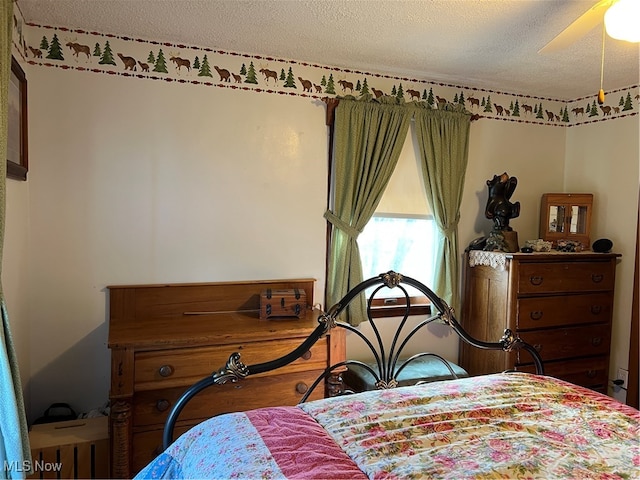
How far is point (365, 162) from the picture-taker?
9.59 ft

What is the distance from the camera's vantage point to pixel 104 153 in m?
2.50

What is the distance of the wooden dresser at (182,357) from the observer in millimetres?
2055

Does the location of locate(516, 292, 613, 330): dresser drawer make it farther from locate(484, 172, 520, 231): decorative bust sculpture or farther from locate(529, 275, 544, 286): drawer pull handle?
locate(484, 172, 520, 231): decorative bust sculpture

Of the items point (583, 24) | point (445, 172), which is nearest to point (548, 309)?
point (445, 172)

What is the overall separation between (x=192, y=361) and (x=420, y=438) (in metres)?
1.28

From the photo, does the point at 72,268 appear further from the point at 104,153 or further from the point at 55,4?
the point at 55,4

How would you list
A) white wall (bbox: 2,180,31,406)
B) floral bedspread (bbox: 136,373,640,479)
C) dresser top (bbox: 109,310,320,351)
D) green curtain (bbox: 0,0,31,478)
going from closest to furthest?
1. floral bedspread (bbox: 136,373,640,479)
2. green curtain (bbox: 0,0,31,478)
3. white wall (bbox: 2,180,31,406)
4. dresser top (bbox: 109,310,320,351)

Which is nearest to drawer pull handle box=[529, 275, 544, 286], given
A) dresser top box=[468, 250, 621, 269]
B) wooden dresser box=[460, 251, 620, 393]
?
wooden dresser box=[460, 251, 620, 393]

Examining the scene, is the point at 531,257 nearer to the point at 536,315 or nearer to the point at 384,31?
the point at 536,315

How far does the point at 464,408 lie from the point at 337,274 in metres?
1.52

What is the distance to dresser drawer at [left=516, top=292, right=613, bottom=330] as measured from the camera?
289 centimetres

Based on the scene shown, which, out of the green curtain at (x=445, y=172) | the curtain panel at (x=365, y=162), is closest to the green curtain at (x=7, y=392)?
the curtain panel at (x=365, y=162)

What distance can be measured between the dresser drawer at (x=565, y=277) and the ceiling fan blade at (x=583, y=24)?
1417 mm

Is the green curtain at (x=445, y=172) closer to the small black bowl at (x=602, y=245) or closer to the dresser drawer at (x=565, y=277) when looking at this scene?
the dresser drawer at (x=565, y=277)
